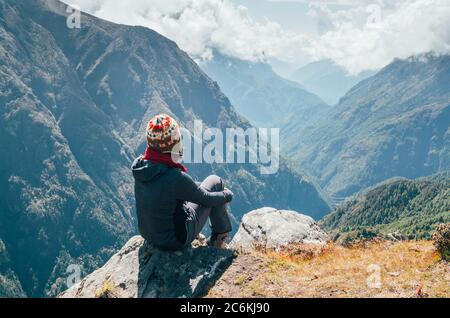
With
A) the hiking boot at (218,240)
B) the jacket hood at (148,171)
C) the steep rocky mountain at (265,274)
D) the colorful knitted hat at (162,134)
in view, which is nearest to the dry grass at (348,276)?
the steep rocky mountain at (265,274)

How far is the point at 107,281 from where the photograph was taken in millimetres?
14969

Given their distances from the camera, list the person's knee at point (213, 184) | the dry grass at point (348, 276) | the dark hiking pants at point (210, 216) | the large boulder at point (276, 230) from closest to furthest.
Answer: the dry grass at point (348, 276) → the dark hiking pants at point (210, 216) → the person's knee at point (213, 184) → the large boulder at point (276, 230)

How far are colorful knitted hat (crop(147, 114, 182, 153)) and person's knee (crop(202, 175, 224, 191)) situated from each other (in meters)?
2.17

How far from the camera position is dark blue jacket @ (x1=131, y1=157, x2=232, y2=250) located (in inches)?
526

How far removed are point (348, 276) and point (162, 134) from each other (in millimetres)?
7454

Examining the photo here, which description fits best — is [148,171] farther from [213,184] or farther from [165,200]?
[213,184]

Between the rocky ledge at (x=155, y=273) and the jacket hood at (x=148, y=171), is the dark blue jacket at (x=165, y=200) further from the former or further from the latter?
the rocky ledge at (x=155, y=273)

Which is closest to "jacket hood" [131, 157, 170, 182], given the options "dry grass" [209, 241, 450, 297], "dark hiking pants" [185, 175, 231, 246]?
"dark hiking pants" [185, 175, 231, 246]

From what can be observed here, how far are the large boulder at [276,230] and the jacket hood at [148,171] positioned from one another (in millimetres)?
8083

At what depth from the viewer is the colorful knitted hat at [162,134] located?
43.5 ft
